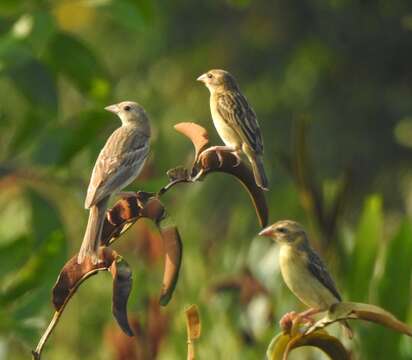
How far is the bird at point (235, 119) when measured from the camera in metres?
2.66

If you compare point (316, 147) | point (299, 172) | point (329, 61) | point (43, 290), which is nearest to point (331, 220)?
point (299, 172)

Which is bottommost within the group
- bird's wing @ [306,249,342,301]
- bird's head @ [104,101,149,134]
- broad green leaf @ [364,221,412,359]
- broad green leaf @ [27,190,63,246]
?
broad green leaf @ [364,221,412,359]

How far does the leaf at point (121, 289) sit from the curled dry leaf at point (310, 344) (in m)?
0.30

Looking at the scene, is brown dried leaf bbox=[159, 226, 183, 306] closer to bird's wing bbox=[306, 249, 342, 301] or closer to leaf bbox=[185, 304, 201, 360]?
leaf bbox=[185, 304, 201, 360]

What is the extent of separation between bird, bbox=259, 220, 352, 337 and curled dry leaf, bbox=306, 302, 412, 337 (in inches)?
9.3

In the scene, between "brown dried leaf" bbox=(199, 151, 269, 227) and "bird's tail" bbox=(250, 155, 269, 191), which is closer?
"brown dried leaf" bbox=(199, 151, 269, 227)

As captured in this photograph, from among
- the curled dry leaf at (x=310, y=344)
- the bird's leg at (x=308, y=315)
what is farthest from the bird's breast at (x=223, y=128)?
the curled dry leaf at (x=310, y=344)

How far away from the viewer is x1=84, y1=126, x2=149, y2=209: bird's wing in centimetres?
224

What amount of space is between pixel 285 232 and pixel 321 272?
0.21 m

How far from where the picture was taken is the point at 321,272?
2842mm

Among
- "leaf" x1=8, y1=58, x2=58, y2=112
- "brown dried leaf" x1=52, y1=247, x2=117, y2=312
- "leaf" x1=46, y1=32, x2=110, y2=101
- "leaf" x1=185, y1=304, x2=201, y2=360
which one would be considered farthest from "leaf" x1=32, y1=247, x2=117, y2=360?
"leaf" x1=46, y1=32, x2=110, y2=101

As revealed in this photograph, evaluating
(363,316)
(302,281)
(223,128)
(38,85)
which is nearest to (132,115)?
(223,128)

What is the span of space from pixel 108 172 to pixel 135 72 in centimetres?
1677

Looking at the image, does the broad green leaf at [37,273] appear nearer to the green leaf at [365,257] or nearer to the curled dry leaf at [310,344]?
the green leaf at [365,257]
